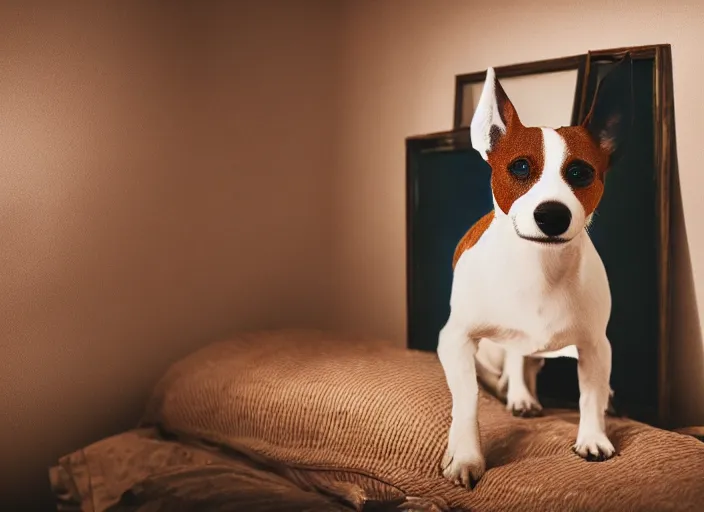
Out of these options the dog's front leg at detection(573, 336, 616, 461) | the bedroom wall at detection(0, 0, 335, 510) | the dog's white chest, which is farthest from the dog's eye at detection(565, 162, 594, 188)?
the bedroom wall at detection(0, 0, 335, 510)

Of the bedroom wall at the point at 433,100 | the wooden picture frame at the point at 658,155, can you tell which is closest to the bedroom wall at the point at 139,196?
the bedroom wall at the point at 433,100

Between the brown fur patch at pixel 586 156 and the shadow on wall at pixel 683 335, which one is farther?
the shadow on wall at pixel 683 335

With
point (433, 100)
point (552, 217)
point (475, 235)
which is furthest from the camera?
point (433, 100)

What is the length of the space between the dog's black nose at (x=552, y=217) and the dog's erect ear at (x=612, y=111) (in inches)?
6.2

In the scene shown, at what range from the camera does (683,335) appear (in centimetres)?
132

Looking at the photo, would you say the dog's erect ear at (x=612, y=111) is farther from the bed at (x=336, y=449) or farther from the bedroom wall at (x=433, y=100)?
the bed at (x=336, y=449)

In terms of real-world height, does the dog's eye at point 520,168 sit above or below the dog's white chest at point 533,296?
above

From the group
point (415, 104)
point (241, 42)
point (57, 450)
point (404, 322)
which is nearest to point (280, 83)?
point (241, 42)

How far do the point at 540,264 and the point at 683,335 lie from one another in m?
0.43

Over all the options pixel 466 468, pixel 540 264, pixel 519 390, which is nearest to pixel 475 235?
pixel 540 264

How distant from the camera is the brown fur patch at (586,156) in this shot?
1046 millimetres

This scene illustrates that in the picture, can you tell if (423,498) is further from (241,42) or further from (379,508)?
(241,42)

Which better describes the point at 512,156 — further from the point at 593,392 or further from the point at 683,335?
the point at 683,335

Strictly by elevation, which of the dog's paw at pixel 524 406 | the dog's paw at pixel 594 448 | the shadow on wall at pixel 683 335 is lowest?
the dog's paw at pixel 594 448
